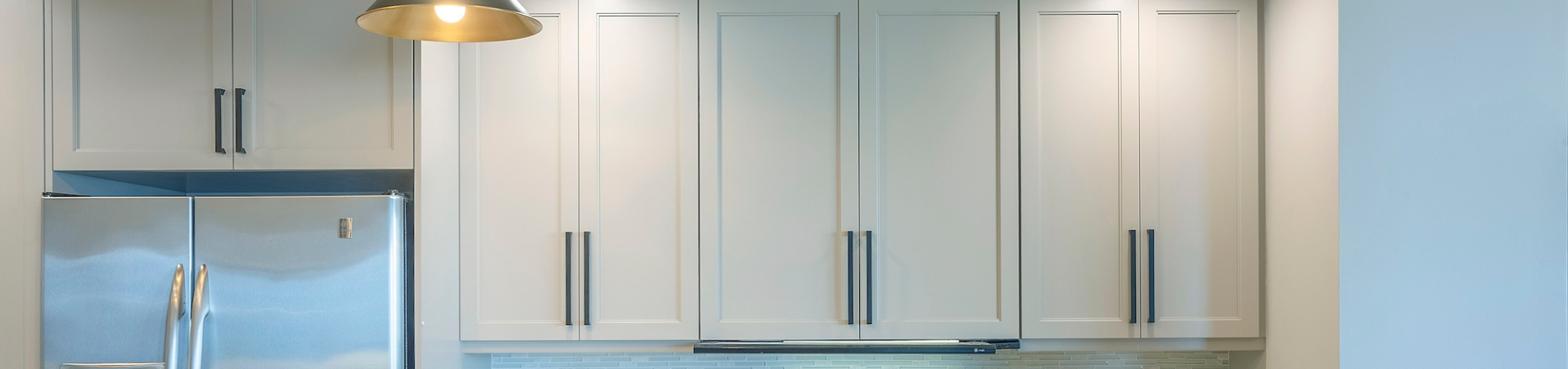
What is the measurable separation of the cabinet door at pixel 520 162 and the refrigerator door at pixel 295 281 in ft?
1.05

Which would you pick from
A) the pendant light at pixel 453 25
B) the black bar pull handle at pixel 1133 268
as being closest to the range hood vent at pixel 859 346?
the black bar pull handle at pixel 1133 268

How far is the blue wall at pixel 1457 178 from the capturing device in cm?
175

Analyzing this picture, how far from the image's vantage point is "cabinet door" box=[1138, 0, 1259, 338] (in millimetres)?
2092

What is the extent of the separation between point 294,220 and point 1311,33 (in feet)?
7.56

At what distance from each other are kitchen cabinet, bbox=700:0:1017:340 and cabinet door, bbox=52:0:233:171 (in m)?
1.13

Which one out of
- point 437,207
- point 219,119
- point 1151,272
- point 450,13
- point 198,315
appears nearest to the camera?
point 450,13

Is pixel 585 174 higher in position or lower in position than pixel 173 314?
higher

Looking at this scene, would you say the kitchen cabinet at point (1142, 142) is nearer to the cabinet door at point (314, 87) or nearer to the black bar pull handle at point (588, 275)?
the black bar pull handle at point (588, 275)

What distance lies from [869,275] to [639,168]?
2.13ft

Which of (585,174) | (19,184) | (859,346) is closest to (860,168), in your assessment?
(859,346)

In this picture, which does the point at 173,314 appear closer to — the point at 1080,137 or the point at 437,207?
the point at 437,207

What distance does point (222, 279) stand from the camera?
5.82 feet

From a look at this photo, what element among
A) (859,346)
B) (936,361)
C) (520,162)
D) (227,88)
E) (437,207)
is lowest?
(936,361)

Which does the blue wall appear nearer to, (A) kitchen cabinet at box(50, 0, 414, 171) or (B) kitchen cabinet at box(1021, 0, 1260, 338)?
(B) kitchen cabinet at box(1021, 0, 1260, 338)
